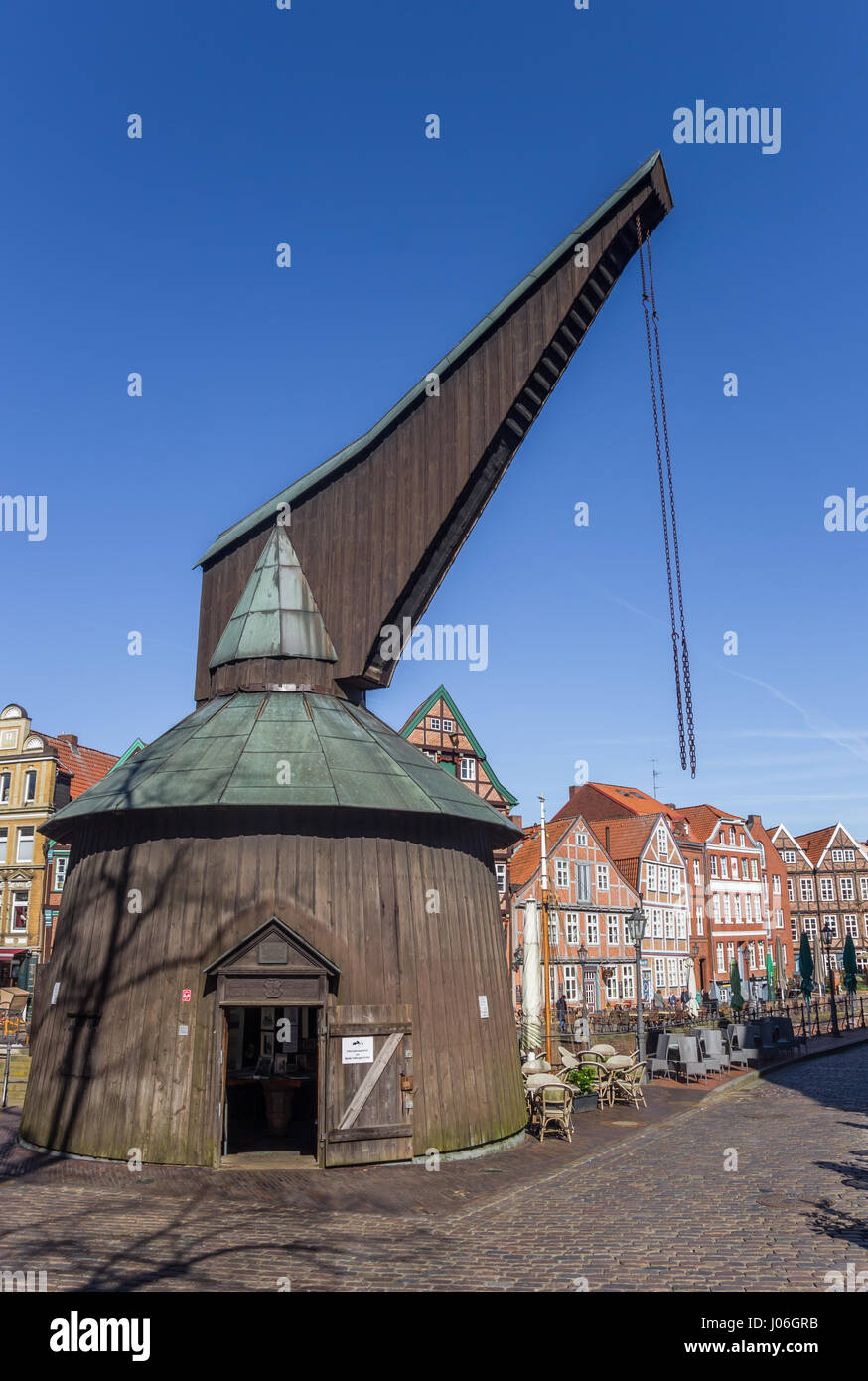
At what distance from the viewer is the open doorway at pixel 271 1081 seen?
55.7 ft

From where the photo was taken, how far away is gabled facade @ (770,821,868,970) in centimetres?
8450

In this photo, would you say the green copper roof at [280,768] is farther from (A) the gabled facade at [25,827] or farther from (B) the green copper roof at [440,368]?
(A) the gabled facade at [25,827]

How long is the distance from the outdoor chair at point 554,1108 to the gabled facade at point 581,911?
2972 cm

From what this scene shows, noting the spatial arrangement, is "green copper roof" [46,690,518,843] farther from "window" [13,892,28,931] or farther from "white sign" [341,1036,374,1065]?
"window" [13,892,28,931]

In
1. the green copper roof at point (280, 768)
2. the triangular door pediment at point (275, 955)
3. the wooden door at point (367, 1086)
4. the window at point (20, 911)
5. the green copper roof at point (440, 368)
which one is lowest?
the wooden door at point (367, 1086)

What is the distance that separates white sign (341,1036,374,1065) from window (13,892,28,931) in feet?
117

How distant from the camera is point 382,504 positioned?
1927 cm

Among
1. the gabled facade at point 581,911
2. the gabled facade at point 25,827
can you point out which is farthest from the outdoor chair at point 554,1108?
the gabled facade at point 25,827

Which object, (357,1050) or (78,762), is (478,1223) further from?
(78,762)

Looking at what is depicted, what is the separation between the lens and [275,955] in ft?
49.2

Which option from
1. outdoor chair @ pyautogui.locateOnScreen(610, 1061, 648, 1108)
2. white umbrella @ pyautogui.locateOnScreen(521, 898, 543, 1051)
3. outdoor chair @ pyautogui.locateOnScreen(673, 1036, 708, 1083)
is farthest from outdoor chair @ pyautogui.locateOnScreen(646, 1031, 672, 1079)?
white umbrella @ pyautogui.locateOnScreen(521, 898, 543, 1051)

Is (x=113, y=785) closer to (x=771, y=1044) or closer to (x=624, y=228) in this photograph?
(x=624, y=228)

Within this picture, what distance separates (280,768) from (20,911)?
3519cm

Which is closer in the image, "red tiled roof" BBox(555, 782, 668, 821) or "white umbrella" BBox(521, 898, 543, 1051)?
"white umbrella" BBox(521, 898, 543, 1051)
